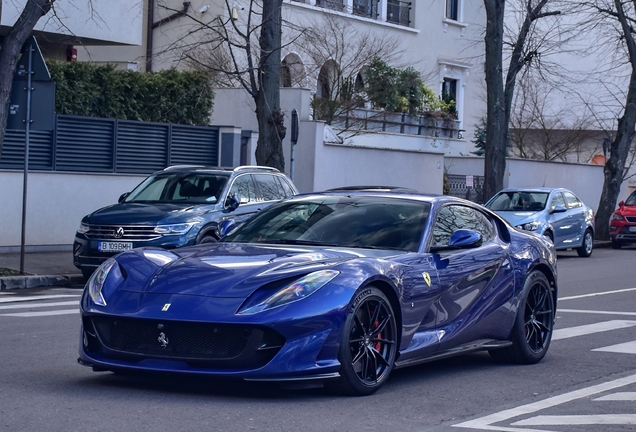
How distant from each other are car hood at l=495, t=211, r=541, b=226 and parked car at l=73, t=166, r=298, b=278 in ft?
23.9

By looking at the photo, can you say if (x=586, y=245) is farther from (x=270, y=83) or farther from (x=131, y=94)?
(x=131, y=94)

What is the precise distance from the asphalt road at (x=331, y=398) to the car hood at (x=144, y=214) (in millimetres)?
5169

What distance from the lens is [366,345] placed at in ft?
22.7

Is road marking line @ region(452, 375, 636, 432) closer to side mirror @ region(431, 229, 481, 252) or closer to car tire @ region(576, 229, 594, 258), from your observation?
side mirror @ region(431, 229, 481, 252)

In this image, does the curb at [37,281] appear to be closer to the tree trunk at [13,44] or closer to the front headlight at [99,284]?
the tree trunk at [13,44]

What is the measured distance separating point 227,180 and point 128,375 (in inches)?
374

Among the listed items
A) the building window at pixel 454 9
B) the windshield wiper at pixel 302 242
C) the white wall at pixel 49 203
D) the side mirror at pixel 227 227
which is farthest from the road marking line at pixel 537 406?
the building window at pixel 454 9

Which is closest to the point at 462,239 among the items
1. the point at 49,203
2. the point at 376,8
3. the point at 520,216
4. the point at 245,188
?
the point at 245,188

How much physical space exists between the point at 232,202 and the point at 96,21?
8539 millimetres

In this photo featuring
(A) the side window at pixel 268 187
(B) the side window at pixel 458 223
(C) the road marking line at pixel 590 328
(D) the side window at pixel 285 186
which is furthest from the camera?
(D) the side window at pixel 285 186

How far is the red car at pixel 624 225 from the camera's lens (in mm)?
29312

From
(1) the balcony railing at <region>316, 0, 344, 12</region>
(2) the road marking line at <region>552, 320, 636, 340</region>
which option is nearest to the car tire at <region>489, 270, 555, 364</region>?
(2) the road marking line at <region>552, 320, 636, 340</region>

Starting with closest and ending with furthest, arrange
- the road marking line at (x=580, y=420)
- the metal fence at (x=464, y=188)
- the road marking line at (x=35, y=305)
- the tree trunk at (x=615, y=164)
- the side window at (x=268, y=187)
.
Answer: the road marking line at (x=580, y=420) < the road marking line at (x=35, y=305) < the side window at (x=268, y=187) < the tree trunk at (x=615, y=164) < the metal fence at (x=464, y=188)

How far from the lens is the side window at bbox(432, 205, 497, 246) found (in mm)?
8117
